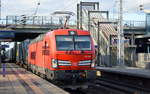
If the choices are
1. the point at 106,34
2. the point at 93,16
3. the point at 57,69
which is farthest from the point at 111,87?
the point at 93,16

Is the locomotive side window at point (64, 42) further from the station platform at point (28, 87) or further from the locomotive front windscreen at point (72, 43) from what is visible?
the station platform at point (28, 87)

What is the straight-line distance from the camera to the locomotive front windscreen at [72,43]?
16.7m

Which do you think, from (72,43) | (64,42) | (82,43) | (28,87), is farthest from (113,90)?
(28,87)

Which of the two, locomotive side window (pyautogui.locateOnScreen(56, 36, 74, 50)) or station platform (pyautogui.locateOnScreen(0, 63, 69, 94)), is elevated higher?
locomotive side window (pyautogui.locateOnScreen(56, 36, 74, 50))

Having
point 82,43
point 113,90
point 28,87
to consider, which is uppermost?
point 82,43

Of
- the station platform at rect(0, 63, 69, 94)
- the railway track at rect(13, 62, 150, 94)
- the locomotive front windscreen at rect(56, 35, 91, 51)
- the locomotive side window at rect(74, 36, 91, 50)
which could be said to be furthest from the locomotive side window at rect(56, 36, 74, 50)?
the railway track at rect(13, 62, 150, 94)

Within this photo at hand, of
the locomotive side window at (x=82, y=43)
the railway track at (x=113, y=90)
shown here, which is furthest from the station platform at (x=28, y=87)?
the locomotive side window at (x=82, y=43)

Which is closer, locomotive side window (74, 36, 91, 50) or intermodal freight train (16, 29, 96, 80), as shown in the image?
intermodal freight train (16, 29, 96, 80)

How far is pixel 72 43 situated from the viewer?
16953 mm

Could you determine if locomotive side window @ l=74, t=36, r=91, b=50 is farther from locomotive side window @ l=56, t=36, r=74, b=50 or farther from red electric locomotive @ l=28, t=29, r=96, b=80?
locomotive side window @ l=56, t=36, r=74, b=50

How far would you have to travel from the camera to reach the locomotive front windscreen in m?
16.7

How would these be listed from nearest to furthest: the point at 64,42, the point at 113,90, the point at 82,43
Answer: the point at 64,42 → the point at 82,43 → the point at 113,90

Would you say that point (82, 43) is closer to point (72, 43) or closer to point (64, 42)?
point (72, 43)

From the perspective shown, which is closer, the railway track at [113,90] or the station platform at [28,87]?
the station platform at [28,87]
